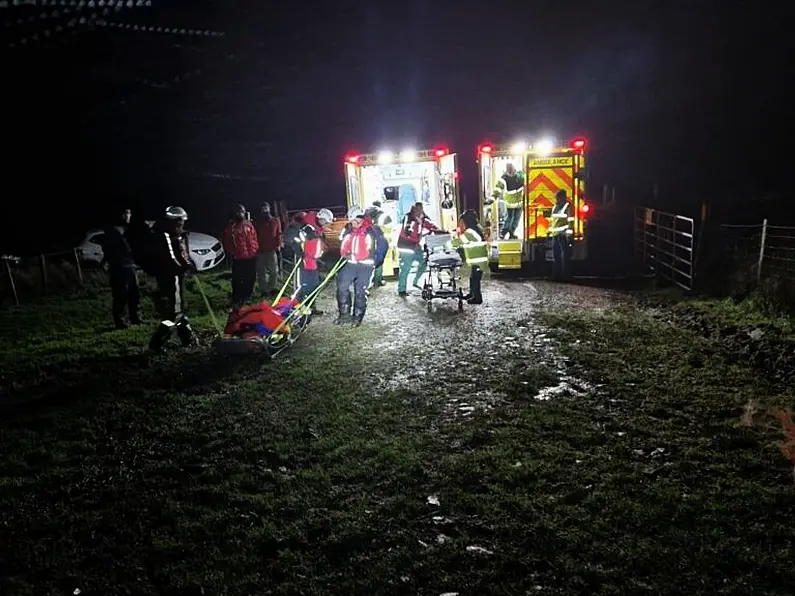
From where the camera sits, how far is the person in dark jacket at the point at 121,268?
9.68 meters

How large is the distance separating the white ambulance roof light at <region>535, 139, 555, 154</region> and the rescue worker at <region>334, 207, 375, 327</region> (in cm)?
565

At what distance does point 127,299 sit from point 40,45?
1775 centimetres

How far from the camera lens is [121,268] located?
977 centimetres

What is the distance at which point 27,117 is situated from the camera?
25.0 metres

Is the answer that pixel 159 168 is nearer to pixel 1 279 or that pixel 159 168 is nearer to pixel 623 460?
pixel 1 279

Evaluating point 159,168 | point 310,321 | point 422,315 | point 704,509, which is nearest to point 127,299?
point 310,321

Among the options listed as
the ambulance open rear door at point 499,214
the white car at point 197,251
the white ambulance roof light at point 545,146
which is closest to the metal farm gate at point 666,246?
the white ambulance roof light at point 545,146

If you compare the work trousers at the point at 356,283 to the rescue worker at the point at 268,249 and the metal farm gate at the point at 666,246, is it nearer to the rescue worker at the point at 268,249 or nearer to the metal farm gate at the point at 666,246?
the rescue worker at the point at 268,249

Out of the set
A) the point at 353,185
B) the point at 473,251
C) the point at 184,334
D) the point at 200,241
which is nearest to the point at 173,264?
the point at 184,334

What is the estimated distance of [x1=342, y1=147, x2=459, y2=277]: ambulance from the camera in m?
14.1

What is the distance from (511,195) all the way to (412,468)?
1027 centimetres

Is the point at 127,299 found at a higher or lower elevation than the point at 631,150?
lower

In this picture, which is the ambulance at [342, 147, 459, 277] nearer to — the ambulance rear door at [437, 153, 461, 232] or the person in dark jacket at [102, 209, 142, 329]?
the ambulance rear door at [437, 153, 461, 232]

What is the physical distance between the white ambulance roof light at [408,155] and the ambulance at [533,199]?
1481 mm
